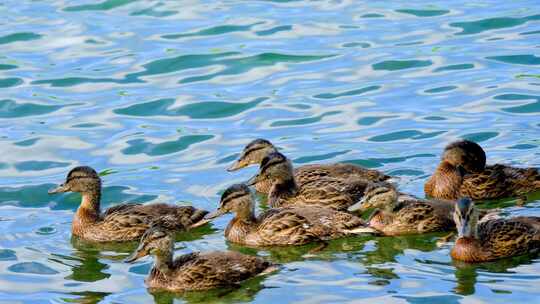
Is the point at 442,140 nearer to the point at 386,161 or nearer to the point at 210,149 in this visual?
the point at 386,161

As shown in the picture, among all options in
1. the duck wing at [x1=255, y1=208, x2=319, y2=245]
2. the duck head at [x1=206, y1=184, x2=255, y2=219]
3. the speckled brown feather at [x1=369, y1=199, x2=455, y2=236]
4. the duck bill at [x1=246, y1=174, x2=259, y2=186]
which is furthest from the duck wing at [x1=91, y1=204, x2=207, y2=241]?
the speckled brown feather at [x1=369, y1=199, x2=455, y2=236]

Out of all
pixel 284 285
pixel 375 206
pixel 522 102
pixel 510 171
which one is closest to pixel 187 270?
pixel 284 285

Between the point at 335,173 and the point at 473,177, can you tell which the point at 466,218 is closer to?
the point at 473,177

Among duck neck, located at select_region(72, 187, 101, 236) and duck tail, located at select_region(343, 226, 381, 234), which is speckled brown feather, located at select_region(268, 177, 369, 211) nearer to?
duck tail, located at select_region(343, 226, 381, 234)

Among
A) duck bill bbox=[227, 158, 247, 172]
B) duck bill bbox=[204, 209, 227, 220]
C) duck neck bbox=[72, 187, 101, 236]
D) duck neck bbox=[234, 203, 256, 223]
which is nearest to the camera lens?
duck neck bbox=[234, 203, 256, 223]

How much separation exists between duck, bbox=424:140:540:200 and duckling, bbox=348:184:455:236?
42.5 inches

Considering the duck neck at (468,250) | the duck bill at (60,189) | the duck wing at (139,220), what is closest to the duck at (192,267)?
the duck wing at (139,220)

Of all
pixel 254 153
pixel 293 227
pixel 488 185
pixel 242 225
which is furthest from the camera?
pixel 254 153

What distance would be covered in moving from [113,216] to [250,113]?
4.93 m

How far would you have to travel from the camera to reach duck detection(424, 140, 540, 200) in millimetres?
16453

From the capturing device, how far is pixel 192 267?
45.8 feet

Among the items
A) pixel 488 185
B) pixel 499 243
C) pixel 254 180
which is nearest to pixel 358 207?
pixel 254 180

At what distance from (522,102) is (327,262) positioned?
6.27 meters

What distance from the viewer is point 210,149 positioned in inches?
741
